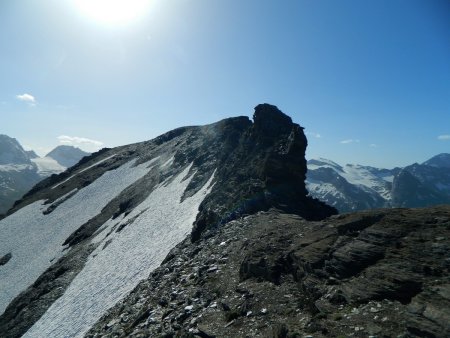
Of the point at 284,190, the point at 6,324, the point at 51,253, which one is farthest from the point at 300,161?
the point at 51,253

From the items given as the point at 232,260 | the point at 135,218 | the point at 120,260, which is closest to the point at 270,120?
the point at 135,218

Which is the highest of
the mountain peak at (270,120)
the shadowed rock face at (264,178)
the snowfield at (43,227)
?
the mountain peak at (270,120)

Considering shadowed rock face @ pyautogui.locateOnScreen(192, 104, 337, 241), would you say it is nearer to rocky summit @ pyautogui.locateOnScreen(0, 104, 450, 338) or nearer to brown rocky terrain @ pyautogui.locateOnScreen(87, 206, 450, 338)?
rocky summit @ pyautogui.locateOnScreen(0, 104, 450, 338)

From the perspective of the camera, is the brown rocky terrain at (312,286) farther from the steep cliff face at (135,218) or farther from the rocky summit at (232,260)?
the steep cliff face at (135,218)

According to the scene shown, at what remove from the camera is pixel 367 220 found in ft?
67.5

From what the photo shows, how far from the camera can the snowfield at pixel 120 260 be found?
28812mm

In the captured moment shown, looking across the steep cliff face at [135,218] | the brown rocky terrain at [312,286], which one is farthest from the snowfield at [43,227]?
the brown rocky terrain at [312,286]

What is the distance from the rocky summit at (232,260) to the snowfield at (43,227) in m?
0.34

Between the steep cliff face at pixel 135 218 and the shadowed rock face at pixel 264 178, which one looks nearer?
the steep cliff face at pixel 135 218

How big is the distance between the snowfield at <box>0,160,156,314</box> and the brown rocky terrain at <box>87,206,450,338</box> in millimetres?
27591

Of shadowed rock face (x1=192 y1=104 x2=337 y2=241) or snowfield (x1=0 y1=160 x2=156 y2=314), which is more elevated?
shadowed rock face (x1=192 y1=104 x2=337 y2=241)

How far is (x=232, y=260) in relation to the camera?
969 inches

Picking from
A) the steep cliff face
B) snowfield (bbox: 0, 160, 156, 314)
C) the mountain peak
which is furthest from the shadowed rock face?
snowfield (bbox: 0, 160, 156, 314)

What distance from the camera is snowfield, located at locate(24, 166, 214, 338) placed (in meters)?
28.8
